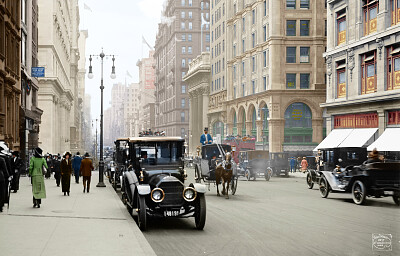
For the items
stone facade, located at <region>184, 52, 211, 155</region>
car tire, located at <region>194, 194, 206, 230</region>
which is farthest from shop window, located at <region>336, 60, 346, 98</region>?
stone facade, located at <region>184, 52, 211, 155</region>

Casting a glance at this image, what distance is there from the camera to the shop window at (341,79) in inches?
1465

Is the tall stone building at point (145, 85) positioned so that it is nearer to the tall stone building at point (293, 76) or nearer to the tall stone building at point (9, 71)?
the tall stone building at point (9, 71)

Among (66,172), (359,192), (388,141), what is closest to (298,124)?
(388,141)

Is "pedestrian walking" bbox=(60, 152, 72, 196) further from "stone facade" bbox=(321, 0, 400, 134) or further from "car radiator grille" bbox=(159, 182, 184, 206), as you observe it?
"stone facade" bbox=(321, 0, 400, 134)

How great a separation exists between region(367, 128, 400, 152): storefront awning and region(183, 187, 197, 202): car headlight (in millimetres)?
20294

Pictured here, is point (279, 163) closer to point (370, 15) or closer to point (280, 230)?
point (370, 15)

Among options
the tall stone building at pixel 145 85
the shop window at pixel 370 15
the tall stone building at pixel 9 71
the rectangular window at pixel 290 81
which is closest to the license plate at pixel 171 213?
the tall stone building at pixel 145 85

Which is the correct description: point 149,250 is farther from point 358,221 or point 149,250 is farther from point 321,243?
point 358,221

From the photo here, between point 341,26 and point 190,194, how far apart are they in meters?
29.3

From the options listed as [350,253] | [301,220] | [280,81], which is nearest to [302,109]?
[280,81]

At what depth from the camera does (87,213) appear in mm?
14062

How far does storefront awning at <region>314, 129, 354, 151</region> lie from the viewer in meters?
35.6

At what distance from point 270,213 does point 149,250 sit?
6.97 meters

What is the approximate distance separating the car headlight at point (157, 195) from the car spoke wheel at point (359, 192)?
8.38 m
